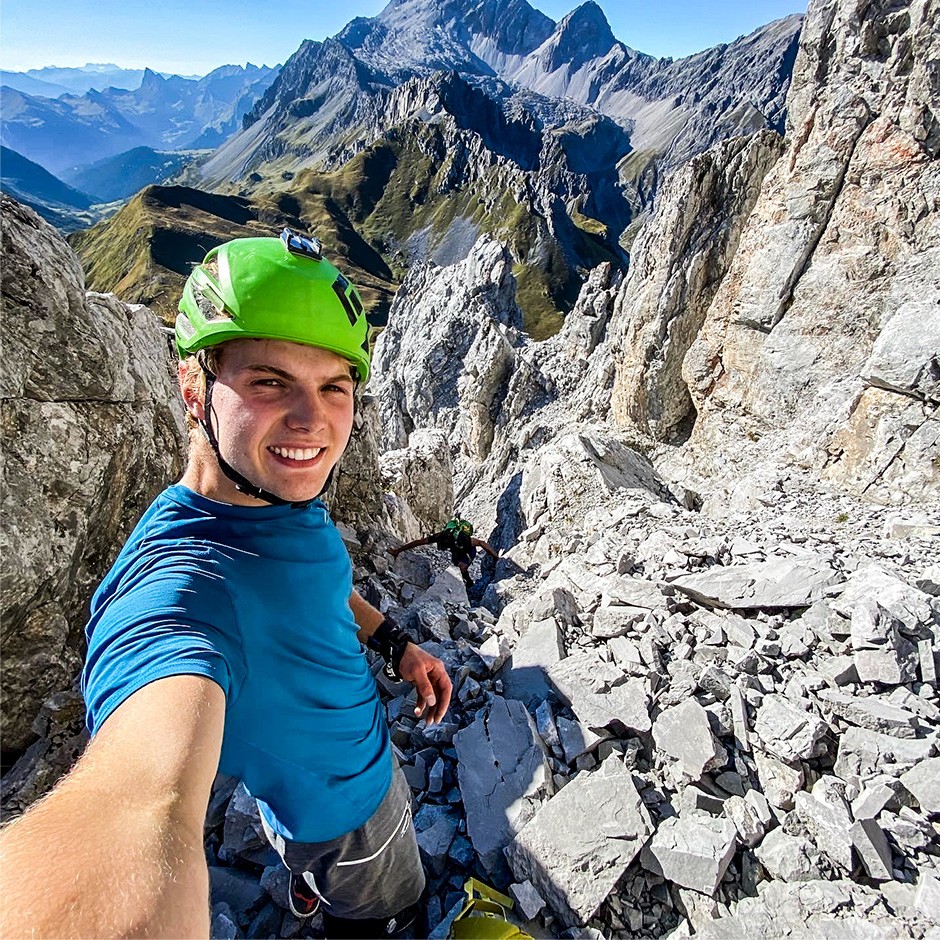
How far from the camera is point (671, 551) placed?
1086 centimetres

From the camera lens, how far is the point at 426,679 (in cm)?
563

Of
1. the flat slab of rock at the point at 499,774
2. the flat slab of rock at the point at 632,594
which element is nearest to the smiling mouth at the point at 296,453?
the flat slab of rock at the point at 499,774

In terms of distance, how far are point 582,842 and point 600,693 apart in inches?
83.8

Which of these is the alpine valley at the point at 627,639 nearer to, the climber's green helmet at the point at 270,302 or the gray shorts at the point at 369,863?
the gray shorts at the point at 369,863

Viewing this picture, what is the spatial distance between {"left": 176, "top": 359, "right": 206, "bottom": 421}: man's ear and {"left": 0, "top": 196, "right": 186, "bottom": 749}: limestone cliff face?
4531mm

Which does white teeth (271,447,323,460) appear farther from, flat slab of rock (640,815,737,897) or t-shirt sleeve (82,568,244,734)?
flat slab of rock (640,815,737,897)

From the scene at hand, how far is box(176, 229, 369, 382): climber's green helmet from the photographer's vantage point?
370 cm

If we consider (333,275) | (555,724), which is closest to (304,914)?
(555,724)

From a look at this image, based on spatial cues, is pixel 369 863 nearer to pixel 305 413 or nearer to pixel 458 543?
pixel 305 413

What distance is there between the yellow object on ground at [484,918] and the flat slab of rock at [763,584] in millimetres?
5755

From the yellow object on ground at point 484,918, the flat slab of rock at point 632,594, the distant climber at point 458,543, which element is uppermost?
the flat slab of rock at point 632,594

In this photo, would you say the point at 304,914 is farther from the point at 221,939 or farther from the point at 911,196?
the point at 911,196

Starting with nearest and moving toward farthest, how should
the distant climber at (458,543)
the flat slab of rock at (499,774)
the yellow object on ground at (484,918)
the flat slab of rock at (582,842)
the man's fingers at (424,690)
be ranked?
1. the yellow object on ground at (484,918)
2. the flat slab of rock at (582,842)
3. the man's fingers at (424,690)
4. the flat slab of rock at (499,774)
5. the distant climber at (458,543)

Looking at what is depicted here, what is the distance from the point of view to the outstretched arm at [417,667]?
561 cm
